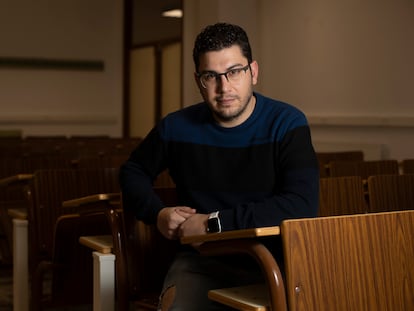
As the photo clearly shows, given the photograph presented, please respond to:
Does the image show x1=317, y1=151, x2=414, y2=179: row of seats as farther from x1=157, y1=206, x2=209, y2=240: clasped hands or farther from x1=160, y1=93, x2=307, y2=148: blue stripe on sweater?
x1=157, y1=206, x2=209, y2=240: clasped hands

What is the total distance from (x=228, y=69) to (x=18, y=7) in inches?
396

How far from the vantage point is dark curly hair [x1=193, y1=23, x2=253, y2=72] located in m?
2.34

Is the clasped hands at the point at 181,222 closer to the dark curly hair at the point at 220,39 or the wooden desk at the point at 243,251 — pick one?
the wooden desk at the point at 243,251

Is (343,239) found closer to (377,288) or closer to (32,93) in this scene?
→ (377,288)

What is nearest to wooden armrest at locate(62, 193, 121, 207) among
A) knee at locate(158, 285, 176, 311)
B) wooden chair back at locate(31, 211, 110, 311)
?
wooden chair back at locate(31, 211, 110, 311)

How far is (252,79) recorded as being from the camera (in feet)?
7.98

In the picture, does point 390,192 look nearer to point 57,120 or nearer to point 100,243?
point 100,243

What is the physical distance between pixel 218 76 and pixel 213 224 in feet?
1.51

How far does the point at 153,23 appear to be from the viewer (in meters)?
12.0

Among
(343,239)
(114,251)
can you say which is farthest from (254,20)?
(343,239)

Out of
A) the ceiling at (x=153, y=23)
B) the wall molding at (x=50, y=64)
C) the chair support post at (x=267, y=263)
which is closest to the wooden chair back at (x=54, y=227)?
the chair support post at (x=267, y=263)

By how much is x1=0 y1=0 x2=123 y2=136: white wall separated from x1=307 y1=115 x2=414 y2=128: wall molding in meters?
5.33

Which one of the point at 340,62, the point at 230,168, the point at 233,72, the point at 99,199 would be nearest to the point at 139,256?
the point at 99,199

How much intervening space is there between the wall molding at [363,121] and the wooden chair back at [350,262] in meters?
4.65
